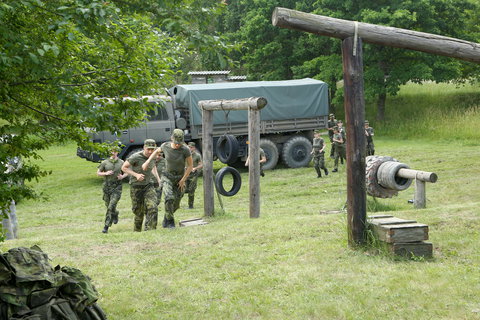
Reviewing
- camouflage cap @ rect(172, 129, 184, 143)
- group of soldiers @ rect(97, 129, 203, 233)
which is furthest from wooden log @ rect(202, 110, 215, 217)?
camouflage cap @ rect(172, 129, 184, 143)

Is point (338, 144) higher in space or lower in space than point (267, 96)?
lower

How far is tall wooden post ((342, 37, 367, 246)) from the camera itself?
23.8 ft

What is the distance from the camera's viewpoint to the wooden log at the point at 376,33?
6.88 metres

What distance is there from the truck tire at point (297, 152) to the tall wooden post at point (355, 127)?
44.9ft

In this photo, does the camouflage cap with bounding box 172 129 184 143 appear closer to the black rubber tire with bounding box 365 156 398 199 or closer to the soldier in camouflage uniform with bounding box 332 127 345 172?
the black rubber tire with bounding box 365 156 398 199

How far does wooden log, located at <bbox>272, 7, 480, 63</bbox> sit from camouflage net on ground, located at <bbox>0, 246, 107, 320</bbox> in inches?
135

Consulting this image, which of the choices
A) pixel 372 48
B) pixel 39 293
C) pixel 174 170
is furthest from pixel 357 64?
pixel 372 48

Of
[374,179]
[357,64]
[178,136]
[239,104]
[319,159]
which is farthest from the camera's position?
[319,159]

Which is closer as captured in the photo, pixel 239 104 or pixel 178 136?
pixel 178 136

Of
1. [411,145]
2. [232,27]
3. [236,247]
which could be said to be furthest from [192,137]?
[232,27]

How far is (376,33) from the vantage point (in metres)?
7.30

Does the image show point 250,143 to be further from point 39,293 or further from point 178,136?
point 39,293

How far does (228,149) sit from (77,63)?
6.86 m

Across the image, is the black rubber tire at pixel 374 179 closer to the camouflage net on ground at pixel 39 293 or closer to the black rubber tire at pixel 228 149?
the black rubber tire at pixel 228 149
